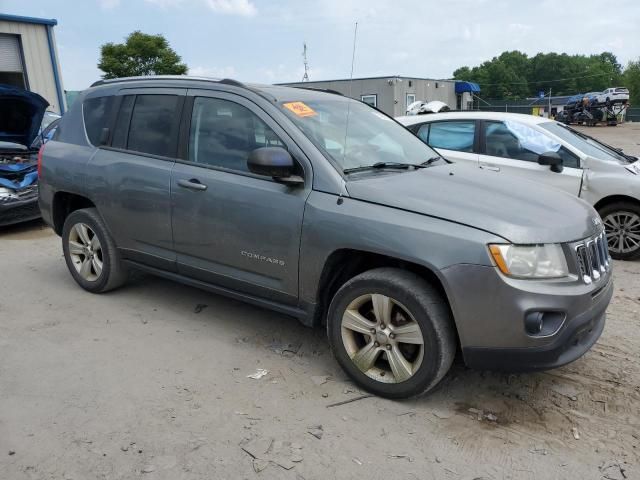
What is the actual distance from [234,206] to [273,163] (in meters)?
0.51

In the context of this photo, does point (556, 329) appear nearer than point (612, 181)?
Yes

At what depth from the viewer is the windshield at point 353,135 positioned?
141 inches

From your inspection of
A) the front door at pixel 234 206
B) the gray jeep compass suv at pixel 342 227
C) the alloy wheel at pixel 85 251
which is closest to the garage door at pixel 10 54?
the gray jeep compass suv at pixel 342 227

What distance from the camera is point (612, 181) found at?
588 cm

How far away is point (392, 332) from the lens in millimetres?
3096

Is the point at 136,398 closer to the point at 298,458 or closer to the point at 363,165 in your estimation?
the point at 298,458

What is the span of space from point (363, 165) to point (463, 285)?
115cm

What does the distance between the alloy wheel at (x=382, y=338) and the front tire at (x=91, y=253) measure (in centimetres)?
242

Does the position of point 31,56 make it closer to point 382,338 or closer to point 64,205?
point 64,205

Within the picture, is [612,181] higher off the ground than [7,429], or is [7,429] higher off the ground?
[612,181]

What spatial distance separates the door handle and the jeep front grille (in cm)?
240

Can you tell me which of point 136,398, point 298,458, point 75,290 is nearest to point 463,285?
point 298,458

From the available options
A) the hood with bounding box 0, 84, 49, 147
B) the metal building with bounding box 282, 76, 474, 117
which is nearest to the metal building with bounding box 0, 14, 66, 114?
the hood with bounding box 0, 84, 49, 147

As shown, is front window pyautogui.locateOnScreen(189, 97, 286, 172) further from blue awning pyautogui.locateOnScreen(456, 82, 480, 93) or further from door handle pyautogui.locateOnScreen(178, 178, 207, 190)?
blue awning pyautogui.locateOnScreen(456, 82, 480, 93)
